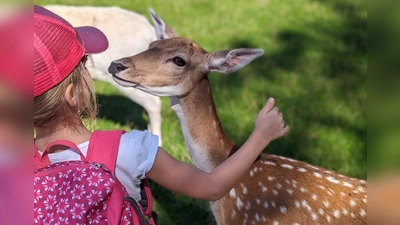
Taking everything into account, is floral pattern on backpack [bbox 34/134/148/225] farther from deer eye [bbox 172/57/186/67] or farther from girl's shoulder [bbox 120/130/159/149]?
deer eye [bbox 172/57/186/67]

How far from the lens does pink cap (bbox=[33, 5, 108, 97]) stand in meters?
1.42

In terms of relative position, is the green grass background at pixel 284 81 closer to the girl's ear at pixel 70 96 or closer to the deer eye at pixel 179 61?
the deer eye at pixel 179 61

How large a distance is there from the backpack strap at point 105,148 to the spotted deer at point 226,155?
91 cm

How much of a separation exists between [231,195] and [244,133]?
78.3 inches

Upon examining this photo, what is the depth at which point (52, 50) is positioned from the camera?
146 cm

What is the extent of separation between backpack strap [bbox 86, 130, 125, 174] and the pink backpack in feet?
0.14

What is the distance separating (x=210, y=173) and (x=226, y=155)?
34.9 inches

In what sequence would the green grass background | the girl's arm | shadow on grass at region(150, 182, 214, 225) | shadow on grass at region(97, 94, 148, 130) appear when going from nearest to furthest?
the girl's arm → shadow on grass at region(150, 182, 214, 225) → the green grass background → shadow on grass at region(97, 94, 148, 130)

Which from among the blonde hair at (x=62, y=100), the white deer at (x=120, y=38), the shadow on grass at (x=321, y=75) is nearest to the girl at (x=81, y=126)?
the blonde hair at (x=62, y=100)

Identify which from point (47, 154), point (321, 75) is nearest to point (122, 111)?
point (321, 75)

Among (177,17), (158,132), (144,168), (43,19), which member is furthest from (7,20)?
(177,17)

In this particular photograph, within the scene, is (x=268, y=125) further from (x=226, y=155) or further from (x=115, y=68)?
(x=115, y=68)

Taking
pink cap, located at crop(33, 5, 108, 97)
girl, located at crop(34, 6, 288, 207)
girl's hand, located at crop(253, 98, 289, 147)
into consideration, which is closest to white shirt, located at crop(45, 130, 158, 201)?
girl, located at crop(34, 6, 288, 207)

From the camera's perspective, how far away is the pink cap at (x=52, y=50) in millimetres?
1423
